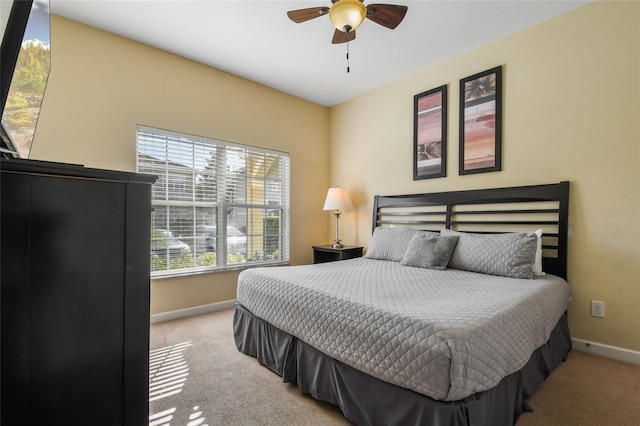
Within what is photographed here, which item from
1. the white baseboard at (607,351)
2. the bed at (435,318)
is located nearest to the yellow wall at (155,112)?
the bed at (435,318)

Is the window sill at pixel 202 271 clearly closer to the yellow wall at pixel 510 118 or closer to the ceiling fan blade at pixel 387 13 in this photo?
the yellow wall at pixel 510 118

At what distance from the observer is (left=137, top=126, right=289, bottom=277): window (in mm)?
3119

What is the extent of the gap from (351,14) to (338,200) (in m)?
2.37

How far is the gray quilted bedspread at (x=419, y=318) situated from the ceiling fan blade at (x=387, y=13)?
1.82 metres

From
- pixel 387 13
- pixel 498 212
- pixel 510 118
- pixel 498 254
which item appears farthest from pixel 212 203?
pixel 510 118

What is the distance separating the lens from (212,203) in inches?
137

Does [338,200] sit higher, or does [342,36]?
[342,36]

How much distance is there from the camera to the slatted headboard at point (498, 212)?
2.53 m

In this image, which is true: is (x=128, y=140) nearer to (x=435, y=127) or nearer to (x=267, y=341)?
(x=267, y=341)

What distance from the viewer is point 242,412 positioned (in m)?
1.67

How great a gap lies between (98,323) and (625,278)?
3.26 metres

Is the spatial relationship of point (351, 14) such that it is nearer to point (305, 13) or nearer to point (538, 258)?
point (305, 13)

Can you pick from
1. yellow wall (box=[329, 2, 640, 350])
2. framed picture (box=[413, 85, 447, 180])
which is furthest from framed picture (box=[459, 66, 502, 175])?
framed picture (box=[413, 85, 447, 180])

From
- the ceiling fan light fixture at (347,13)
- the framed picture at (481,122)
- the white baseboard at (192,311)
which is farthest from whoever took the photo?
the white baseboard at (192,311)
